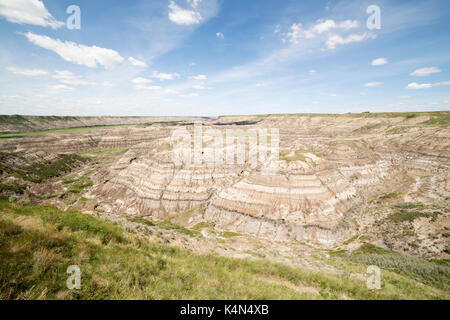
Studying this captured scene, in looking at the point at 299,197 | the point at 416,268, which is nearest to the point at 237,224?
the point at 299,197

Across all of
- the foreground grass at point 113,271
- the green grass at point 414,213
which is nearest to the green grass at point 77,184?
the foreground grass at point 113,271

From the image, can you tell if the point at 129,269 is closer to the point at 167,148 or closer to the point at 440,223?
the point at 440,223

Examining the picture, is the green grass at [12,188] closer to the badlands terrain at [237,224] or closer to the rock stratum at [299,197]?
the badlands terrain at [237,224]

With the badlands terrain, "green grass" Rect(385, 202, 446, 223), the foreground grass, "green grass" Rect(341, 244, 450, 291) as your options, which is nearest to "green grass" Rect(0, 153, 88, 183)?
the badlands terrain

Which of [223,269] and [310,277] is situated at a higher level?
[223,269]
